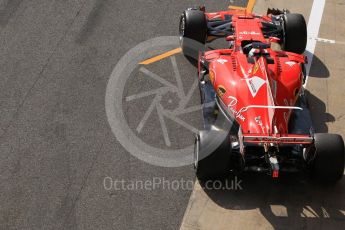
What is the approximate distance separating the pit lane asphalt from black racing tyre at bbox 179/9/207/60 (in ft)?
2.38

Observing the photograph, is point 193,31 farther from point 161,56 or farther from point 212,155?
point 212,155

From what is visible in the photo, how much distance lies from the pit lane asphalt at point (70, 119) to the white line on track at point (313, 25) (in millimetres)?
1882

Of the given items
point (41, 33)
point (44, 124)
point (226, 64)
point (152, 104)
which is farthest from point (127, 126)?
point (41, 33)

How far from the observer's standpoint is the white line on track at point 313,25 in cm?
1294

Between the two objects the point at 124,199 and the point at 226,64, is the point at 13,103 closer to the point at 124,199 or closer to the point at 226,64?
the point at 124,199

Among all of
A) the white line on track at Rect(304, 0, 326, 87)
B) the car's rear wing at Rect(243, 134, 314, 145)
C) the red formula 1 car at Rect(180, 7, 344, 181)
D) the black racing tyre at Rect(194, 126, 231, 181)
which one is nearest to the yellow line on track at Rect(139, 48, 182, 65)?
the red formula 1 car at Rect(180, 7, 344, 181)

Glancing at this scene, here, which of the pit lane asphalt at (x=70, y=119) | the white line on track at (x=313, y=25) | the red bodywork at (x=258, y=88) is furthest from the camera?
the white line on track at (x=313, y=25)

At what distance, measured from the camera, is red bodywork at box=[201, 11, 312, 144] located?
9336mm

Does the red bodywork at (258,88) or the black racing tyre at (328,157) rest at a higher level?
the red bodywork at (258,88)

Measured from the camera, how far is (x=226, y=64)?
10.6 m

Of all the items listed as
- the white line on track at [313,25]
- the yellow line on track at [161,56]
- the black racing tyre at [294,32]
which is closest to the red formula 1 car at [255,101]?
the black racing tyre at [294,32]

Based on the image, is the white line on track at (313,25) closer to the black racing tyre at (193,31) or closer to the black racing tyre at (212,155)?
the black racing tyre at (193,31)

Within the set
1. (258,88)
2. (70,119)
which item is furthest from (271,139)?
(70,119)

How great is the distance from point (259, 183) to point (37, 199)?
394cm
